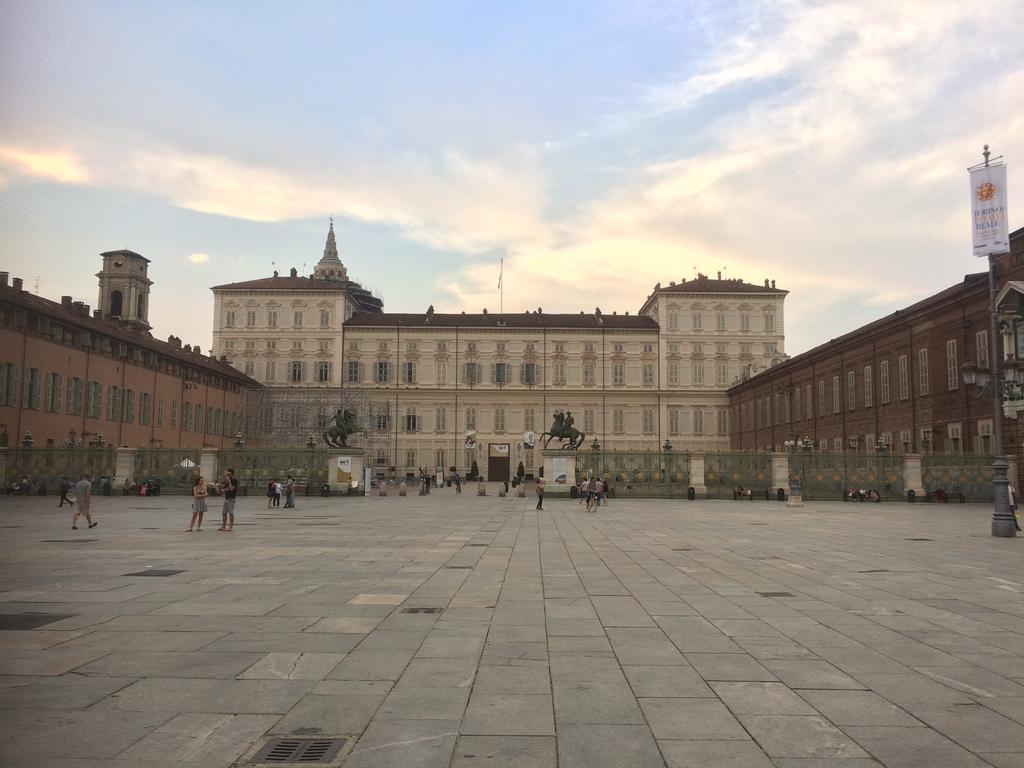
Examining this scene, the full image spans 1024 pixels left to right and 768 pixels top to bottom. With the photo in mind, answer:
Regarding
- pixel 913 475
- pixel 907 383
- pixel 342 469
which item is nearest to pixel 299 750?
pixel 342 469

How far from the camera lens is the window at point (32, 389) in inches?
1682

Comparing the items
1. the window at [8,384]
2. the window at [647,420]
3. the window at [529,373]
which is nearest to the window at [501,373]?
the window at [529,373]

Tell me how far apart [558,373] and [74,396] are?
47.0 meters

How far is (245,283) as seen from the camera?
8281cm

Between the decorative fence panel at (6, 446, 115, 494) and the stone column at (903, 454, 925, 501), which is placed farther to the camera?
the decorative fence panel at (6, 446, 115, 494)

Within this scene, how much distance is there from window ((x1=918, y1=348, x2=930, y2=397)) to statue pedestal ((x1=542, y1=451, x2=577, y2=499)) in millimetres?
20723

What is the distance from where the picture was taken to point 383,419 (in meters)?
80.8

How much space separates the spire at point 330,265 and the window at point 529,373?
36860 millimetres

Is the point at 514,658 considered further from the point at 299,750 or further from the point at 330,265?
the point at 330,265

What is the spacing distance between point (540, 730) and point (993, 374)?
1955 cm

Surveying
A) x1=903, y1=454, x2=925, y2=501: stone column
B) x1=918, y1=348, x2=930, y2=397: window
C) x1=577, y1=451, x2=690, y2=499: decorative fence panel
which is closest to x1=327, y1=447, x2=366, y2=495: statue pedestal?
x1=577, y1=451, x2=690, y2=499: decorative fence panel

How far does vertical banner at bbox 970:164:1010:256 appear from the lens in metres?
19.6

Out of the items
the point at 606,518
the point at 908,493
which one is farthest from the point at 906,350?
the point at 606,518

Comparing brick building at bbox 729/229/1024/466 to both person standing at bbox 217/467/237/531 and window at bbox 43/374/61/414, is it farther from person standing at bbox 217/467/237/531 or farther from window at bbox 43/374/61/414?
window at bbox 43/374/61/414
